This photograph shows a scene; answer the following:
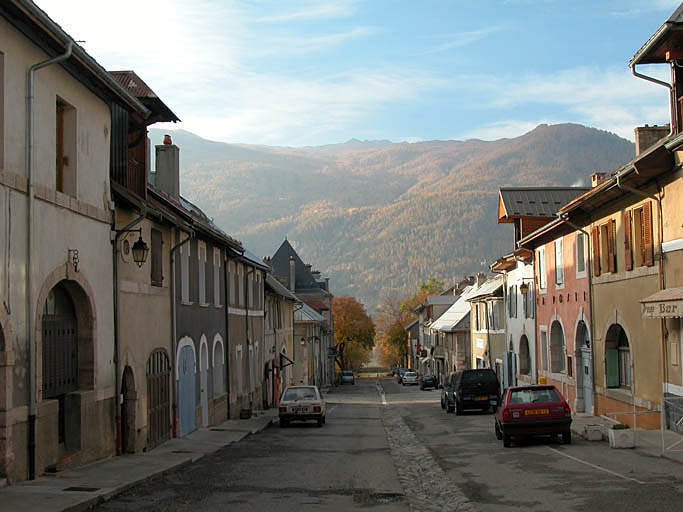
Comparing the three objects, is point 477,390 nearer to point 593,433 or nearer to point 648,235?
point 593,433

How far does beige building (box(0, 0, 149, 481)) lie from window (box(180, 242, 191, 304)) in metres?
6.09

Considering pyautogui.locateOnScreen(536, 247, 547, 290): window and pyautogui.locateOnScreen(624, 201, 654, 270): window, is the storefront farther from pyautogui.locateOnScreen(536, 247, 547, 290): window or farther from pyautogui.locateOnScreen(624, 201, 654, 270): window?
pyautogui.locateOnScreen(536, 247, 547, 290): window

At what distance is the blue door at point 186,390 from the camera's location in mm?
21895

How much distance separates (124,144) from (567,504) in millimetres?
11683

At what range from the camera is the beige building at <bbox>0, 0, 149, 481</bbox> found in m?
11.3

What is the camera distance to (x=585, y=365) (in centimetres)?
2741

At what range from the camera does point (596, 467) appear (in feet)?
48.0

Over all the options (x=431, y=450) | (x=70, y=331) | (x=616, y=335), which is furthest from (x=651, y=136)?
(x=70, y=331)

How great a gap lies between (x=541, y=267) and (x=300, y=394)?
11.3m

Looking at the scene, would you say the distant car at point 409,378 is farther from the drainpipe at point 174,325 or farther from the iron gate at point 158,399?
the iron gate at point 158,399

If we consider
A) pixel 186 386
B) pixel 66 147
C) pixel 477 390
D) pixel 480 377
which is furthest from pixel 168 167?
pixel 477 390

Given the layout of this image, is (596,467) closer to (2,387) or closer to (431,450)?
(431,450)

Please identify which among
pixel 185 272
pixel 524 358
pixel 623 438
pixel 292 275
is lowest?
pixel 623 438

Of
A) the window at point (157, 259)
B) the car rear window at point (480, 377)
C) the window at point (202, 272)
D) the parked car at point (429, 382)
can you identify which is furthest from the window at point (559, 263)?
the parked car at point (429, 382)
